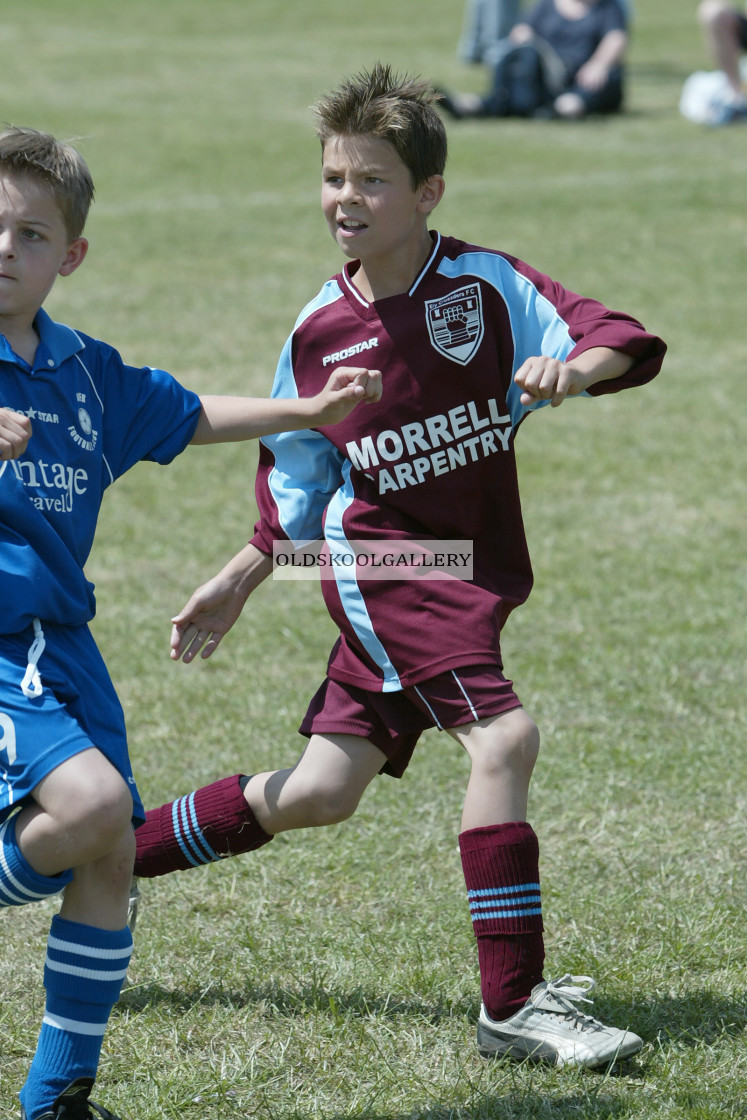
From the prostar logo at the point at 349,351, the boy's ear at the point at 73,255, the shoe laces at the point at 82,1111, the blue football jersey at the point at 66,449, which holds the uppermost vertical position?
the boy's ear at the point at 73,255

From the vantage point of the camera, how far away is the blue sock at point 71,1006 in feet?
7.49

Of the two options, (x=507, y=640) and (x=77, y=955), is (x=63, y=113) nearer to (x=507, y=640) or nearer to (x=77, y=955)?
(x=507, y=640)

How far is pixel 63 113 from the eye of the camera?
45.0ft

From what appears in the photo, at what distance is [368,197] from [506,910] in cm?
133

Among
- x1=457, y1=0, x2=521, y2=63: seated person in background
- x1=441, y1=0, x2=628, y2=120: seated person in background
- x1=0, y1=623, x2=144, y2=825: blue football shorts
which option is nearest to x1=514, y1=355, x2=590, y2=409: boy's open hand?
x1=0, y1=623, x2=144, y2=825: blue football shorts

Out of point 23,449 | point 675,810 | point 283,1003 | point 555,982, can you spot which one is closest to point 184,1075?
point 283,1003

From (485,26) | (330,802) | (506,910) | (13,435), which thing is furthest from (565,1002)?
(485,26)

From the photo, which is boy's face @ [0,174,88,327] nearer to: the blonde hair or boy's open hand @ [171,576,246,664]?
the blonde hair

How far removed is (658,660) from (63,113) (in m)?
11.0

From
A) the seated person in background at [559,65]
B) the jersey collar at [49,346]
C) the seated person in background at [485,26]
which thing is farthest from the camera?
the seated person in background at [485,26]

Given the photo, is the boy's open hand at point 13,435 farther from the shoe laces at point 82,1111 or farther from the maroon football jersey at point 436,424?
the shoe laces at point 82,1111

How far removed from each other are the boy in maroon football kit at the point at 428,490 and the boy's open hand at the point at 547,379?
0.02 meters

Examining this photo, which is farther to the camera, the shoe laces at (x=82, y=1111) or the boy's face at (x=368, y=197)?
the boy's face at (x=368, y=197)

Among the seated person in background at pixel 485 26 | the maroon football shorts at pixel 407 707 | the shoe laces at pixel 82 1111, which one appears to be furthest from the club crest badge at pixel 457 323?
the seated person in background at pixel 485 26
